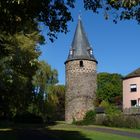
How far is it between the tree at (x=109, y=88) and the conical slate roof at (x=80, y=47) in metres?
16.0

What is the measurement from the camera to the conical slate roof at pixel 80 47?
8506cm

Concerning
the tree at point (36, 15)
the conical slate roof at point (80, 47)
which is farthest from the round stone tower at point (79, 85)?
the tree at point (36, 15)

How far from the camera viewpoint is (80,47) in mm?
86688

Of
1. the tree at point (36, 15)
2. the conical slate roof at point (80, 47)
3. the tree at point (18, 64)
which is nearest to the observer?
the tree at point (36, 15)

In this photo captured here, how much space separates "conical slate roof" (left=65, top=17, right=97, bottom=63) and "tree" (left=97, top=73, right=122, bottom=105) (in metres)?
16.0

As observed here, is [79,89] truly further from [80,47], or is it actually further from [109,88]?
[109,88]

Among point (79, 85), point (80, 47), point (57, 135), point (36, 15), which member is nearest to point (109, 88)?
point (80, 47)

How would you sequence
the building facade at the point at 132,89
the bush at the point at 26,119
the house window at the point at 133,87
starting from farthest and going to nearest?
1. the house window at the point at 133,87
2. the building facade at the point at 132,89
3. the bush at the point at 26,119

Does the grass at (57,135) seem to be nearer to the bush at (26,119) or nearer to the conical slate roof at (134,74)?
the bush at (26,119)

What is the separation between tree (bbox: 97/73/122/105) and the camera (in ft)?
345

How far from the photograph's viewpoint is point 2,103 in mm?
54031

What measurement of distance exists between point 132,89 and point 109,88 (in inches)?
1141

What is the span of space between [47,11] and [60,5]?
1.53 ft

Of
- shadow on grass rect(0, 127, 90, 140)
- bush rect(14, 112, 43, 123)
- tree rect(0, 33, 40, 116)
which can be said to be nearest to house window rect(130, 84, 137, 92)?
bush rect(14, 112, 43, 123)
